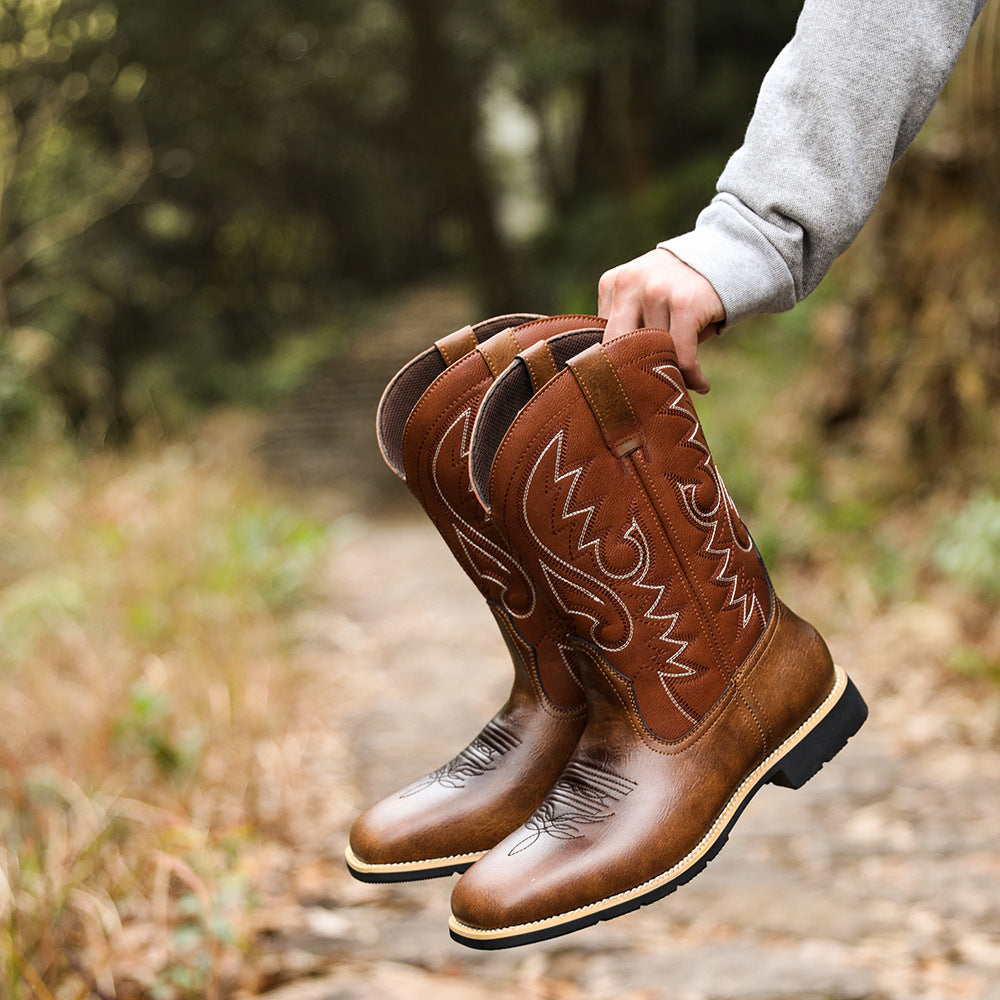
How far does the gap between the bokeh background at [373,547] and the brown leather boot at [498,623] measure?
117cm

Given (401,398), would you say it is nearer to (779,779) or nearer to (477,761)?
(477,761)

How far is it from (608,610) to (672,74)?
1059 centimetres

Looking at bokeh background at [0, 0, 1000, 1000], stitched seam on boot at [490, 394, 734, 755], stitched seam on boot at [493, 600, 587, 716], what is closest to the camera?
stitched seam on boot at [490, 394, 734, 755]

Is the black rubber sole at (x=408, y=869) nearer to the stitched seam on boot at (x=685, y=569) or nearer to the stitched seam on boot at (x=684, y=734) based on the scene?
the stitched seam on boot at (x=684, y=734)

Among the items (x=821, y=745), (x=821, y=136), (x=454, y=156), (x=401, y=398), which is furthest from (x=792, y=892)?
(x=454, y=156)

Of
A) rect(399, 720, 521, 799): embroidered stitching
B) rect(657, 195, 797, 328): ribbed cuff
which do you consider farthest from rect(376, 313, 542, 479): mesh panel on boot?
rect(399, 720, 521, 799): embroidered stitching

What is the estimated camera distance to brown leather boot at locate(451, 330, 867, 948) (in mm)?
1274

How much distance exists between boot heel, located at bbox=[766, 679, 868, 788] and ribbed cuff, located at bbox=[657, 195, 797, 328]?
0.59m

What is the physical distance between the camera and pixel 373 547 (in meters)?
8.83

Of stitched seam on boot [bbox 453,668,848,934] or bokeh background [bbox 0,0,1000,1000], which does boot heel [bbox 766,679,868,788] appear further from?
bokeh background [bbox 0,0,1000,1000]

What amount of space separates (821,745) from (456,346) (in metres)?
0.75

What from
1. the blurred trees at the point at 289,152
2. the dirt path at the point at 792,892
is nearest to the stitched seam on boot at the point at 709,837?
the dirt path at the point at 792,892

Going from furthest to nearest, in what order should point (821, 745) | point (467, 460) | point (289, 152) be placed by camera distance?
point (289, 152) < point (821, 745) < point (467, 460)

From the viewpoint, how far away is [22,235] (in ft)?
25.3
